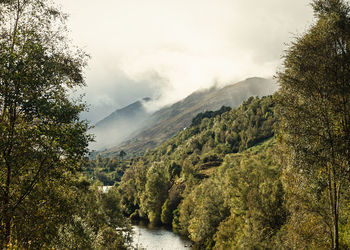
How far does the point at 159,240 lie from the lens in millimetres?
87062

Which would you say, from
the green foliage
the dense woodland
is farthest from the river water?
the green foliage

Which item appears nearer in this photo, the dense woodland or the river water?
the dense woodland

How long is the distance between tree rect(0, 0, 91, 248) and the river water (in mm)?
60859

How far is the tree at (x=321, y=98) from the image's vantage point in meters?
19.4

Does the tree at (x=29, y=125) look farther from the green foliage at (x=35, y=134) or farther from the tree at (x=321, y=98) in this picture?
the tree at (x=321, y=98)

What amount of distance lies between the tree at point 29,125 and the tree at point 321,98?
52.3ft

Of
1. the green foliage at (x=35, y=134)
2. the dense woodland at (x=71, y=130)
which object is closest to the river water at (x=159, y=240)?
the dense woodland at (x=71, y=130)

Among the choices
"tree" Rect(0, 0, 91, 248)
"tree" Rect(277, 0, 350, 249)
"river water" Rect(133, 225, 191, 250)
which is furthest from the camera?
"river water" Rect(133, 225, 191, 250)

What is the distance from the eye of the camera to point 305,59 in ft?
67.0

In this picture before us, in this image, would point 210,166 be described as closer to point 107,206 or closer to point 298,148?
point 107,206

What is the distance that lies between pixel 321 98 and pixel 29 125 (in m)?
20.2

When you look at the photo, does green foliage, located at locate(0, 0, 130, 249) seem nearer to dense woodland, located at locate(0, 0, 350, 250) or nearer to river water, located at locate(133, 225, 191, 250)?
dense woodland, located at locate(0, 0, 350, 250)

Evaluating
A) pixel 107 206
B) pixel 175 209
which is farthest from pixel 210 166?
pixel 107 206

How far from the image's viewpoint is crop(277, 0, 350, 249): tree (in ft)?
63.5
